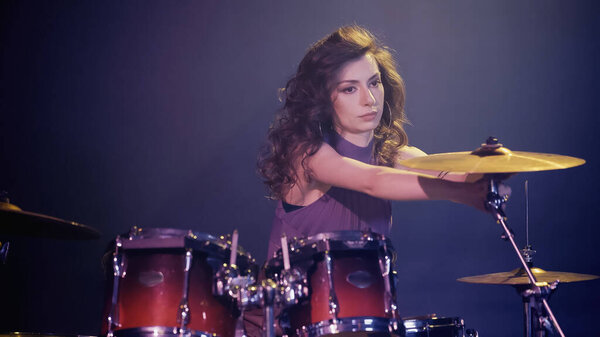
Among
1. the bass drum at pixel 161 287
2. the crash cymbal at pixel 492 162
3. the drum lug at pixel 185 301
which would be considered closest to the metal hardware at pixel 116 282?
the bass drum at pixel 161 287

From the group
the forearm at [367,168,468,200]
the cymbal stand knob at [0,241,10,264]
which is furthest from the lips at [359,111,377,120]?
the cymbal stand knob at [0,241,10,264]

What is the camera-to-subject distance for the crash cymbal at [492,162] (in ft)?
7.07

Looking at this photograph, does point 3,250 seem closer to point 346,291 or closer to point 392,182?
point 346,291

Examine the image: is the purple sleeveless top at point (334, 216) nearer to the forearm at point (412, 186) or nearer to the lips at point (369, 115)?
the lips at point (369, 115)

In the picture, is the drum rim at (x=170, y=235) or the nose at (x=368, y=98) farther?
the nose at (x=368, y=98)

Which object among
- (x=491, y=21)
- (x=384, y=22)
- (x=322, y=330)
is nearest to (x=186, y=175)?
(x=384, y=22)

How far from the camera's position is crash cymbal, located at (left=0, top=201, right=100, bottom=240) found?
2785 mm

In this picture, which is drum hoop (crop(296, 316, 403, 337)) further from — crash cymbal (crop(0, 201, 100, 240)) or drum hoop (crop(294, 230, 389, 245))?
crash cymbal (crop(0, 201, 100, 240))

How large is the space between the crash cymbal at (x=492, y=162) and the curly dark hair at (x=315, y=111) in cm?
A: 76

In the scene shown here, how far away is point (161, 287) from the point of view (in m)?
2.43

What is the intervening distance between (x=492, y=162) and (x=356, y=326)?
771mm

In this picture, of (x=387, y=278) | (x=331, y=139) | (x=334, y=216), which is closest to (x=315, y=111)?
(x=331, y=139)

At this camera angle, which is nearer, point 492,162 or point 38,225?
point 492,162

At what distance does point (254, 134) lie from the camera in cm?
415
